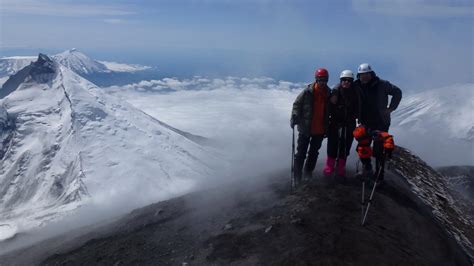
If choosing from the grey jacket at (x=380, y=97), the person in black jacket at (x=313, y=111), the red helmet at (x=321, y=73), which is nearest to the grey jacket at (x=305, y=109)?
the person in black jacket at (x=313, y=111)

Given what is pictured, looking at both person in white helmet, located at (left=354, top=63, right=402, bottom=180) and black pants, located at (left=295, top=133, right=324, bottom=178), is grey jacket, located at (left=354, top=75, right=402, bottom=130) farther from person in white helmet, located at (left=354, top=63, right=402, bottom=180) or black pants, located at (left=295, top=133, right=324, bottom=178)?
black pants, located at (left=295, top=133, right=324, bottom=178)

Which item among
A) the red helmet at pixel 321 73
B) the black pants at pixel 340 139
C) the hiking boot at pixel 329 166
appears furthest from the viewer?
the hiking boot at pixel 329 166

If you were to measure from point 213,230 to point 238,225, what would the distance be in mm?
1018

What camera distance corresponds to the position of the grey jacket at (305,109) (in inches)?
661

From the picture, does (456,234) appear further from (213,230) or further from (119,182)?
(119,182)

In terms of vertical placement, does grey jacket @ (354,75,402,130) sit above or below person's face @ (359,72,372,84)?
below

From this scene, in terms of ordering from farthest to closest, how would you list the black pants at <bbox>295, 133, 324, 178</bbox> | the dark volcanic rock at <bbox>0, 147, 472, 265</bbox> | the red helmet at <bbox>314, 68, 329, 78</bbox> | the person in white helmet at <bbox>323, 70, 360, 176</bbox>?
the black pants at <bbox>295, 133, 324, 178</bbox> < the person in white helmet at <bbox>323, 70, 360, 176</bbox> < the red helmet at <bbox>314, 68, 329, 78</bbox> < the dark volcanic rock at <bbox>0, 147, 472, 265</bbox>

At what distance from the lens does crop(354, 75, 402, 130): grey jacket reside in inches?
678

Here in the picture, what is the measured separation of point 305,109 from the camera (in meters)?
17.0

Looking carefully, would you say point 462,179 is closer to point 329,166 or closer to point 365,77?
point 329,166

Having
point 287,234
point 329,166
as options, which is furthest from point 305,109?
point 287,234

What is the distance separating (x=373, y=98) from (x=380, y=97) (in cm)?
27

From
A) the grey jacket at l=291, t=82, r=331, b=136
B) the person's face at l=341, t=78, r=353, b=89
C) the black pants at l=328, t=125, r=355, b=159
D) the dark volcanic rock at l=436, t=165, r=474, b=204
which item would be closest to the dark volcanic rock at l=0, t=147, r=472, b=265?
the black pants at l=328, t=125, r=355, b=159

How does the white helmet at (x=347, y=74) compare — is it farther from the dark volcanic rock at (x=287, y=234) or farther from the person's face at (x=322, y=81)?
the dark volcanic rock at (x=287, y=234)
